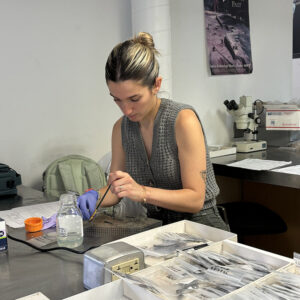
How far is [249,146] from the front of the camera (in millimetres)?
2859

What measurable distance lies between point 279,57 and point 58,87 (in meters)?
2.24

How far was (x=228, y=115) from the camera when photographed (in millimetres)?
3207

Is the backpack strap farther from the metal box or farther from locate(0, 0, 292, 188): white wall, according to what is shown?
the metal box

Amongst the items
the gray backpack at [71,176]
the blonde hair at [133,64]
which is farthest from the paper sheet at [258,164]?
the blonde hair at [133,64]

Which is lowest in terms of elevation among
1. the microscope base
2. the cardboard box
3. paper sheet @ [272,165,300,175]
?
paper sheet @ [272,165,300,175]

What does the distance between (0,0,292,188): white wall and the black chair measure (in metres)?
0.93

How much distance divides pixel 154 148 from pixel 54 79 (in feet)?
3.38

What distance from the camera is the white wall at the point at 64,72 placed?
2.16 m

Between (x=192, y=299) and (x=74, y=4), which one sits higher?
(x=74, y=4)

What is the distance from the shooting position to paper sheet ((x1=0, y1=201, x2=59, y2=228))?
1.42m

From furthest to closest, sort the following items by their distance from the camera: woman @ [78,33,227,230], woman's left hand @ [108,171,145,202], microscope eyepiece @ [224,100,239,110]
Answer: microscope eyepiece @ [224,100,239,110], woman @ [78,33,227,230], woman's left hand @ [108,171,145,202]

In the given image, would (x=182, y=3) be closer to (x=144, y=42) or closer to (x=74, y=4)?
(x=74, y=4)

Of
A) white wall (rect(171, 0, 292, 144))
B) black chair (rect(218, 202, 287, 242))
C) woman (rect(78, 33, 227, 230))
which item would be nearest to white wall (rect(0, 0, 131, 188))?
white wall (rect(171, 0, 292, 144))

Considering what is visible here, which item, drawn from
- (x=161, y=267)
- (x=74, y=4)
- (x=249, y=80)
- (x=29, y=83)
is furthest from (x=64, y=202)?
(x=249, y=80)
